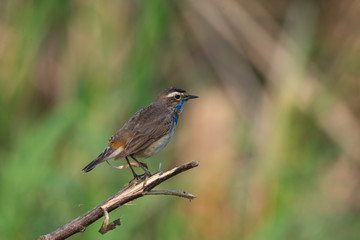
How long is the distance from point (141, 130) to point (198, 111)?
12.5 ft

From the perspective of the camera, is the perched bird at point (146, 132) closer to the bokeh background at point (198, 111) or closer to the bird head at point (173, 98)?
the bird head at point (173, 98)

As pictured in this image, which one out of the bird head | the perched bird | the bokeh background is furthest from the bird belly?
the bokeh background

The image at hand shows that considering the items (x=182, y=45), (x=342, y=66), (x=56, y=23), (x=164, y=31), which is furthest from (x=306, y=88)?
(x=56, y=23)

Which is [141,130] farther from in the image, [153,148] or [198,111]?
[198,111]

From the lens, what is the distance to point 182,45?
6.98m

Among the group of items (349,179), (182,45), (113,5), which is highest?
(113,5)

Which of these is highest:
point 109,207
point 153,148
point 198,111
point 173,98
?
point 198,111

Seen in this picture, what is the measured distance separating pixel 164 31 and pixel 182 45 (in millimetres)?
1281

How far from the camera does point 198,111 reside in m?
7.36

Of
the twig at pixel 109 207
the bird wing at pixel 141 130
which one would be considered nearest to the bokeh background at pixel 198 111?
the bird wing at pixel 141 130

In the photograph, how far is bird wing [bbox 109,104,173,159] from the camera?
351cm

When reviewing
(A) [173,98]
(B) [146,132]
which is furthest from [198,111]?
(B) [146,132]

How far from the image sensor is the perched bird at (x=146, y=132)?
3.47 metres

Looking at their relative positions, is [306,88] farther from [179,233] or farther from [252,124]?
[179,233]
